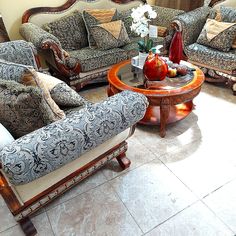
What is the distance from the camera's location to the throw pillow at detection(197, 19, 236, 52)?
258 cm

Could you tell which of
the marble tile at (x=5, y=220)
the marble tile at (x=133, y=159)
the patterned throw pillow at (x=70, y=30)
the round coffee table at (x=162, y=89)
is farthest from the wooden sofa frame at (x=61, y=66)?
the marble tile at (x=5, y=220)

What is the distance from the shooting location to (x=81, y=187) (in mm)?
1629

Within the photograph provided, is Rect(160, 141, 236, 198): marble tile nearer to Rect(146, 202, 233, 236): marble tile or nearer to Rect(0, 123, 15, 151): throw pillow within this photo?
Rect(146, 202, 233, 236): marble tile

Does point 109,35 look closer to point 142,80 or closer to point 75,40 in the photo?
point 75,40

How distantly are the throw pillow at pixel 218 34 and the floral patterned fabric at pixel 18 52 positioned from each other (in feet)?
Answer: 6.33

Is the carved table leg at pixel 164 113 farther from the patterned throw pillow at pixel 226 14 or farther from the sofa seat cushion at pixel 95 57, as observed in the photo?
the patterned throw pillow at pixel 226 14

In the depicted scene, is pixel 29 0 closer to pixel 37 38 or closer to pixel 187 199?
pixel 37 38

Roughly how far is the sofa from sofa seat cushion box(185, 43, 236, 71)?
0.32 m

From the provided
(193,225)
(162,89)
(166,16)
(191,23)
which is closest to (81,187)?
(193,225)

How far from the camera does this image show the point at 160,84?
1962mm

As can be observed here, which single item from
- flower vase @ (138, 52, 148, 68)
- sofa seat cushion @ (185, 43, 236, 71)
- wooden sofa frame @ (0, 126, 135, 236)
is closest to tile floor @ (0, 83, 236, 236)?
wooden sofa frame @ (0, 126, 135, 236)

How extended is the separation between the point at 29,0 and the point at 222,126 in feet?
8.22

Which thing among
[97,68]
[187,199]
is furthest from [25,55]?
[187,199]

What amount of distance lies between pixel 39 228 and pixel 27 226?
0.28ft
